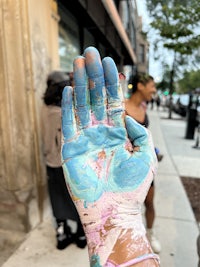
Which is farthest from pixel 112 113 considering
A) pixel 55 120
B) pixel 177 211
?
pixel 177 211

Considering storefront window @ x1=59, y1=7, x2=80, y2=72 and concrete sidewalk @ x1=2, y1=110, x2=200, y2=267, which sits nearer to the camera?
concrete sidewalk @ x1=2, y1=110, x2=200, y2=267

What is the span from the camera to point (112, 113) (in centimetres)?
124

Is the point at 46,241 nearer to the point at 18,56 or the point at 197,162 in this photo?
the point at 18,56

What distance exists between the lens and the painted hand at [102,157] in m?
1.17

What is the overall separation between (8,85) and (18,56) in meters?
0.31

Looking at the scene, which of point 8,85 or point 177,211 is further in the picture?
point 177,211

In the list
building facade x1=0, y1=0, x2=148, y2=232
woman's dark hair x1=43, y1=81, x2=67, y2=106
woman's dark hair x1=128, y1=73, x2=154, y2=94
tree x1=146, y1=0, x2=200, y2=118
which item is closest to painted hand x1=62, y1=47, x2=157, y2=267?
woman's dark hair x1=43, y1=81, x2=67, y2=106

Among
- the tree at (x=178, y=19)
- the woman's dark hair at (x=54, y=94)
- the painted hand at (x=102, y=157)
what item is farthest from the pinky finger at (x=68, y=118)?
the tree at (x=178, y=19)

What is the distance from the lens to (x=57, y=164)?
2.67m

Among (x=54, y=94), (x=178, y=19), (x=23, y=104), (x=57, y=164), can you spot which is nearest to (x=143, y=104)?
(x=54, y=94)

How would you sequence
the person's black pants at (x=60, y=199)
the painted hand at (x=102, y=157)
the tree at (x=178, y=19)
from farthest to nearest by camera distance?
1. the tree at (x=178, y=19)
2. the person's black pants at (x=60, y=199)
3. the painted hand at (x=102, y=157)

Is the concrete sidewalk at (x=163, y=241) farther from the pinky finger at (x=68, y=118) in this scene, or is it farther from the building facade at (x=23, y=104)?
the pinky finger at (x=68, y=118)

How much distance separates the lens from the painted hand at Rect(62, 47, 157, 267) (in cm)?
117

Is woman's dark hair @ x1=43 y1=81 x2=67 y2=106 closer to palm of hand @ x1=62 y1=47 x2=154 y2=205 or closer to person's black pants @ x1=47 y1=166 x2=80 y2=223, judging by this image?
person's black pants @ x1=47 y1=166 x2=80 y2=223
